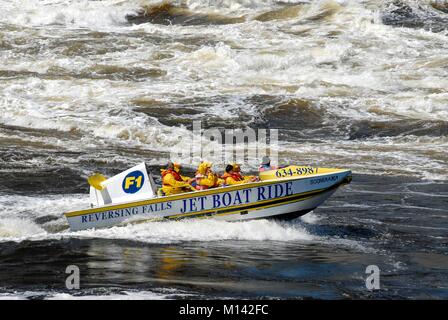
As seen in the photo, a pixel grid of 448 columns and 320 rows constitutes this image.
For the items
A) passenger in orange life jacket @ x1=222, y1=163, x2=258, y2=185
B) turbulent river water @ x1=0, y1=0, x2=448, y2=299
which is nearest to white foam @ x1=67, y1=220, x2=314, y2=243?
turbulent river water @ x1=0, y1=0, x2=448, y2=299

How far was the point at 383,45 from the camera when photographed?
37.9m

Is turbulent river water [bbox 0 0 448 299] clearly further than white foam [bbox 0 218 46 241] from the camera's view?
No

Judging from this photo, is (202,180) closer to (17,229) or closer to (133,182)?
(133,182)

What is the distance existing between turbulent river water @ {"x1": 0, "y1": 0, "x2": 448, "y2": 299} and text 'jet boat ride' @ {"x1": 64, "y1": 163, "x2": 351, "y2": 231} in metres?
0.27

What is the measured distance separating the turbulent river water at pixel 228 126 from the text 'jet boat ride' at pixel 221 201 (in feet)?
0.87

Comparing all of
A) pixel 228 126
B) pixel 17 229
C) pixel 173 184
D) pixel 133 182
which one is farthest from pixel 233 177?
pixel 228 126

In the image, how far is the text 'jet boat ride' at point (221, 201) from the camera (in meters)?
15.9

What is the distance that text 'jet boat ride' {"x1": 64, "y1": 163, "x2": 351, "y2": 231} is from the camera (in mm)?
15883

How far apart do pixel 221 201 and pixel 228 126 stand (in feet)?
36.9

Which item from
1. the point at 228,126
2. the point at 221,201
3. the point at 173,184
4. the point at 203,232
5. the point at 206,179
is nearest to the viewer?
the point at 203,232

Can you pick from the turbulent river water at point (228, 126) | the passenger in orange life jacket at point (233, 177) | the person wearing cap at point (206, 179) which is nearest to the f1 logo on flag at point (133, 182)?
the turbulent river water at point (228, 126)

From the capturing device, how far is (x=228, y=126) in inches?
1064

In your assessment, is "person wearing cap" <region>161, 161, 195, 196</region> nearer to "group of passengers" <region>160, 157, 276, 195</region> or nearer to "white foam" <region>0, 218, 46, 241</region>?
"group of passengers" <region>160, 157, 276, 195</region>
